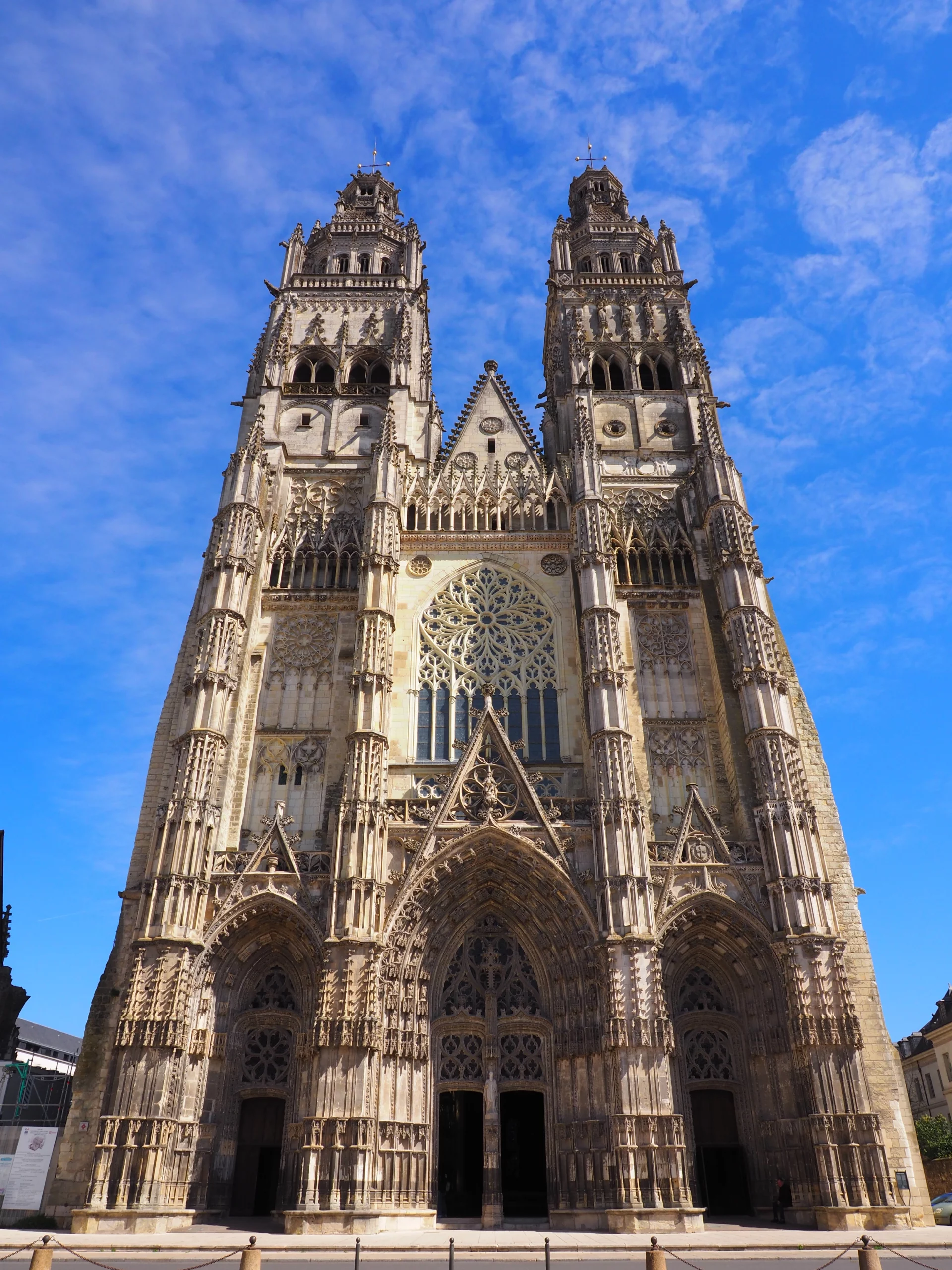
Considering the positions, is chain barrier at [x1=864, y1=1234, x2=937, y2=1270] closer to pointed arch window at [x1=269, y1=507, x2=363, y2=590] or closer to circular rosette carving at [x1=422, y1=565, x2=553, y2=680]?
circular rosette carving at [x1=422, y1=565, x2=553, y2=680]

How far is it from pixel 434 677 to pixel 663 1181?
46.3 ft

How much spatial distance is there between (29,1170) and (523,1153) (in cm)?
1081

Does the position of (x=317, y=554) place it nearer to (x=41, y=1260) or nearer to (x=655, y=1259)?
(x=41, y=1260)

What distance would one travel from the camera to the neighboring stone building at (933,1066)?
46.2 meters

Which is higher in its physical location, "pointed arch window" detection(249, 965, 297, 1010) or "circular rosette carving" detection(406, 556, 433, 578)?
"circular rosette carving" detection(406, 556, 433, 578)

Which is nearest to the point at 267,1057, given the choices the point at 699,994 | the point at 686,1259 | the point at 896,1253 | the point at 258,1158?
the point at 258,1158

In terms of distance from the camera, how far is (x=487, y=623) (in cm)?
2822

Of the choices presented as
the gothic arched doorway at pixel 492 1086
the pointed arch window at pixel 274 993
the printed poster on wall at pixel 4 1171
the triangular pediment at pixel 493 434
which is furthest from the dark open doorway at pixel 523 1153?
the triangular pediment at pixel 493 434

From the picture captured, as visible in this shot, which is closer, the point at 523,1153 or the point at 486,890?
the point at 523,1153

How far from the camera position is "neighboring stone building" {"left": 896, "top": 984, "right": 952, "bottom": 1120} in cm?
4619

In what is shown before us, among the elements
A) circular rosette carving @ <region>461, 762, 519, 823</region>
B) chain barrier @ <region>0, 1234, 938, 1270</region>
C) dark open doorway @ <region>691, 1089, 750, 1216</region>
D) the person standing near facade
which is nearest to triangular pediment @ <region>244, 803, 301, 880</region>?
circular rosette carving @ <region>461, 762, 519, 823</region>

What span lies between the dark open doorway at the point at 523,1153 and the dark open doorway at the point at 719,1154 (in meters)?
3.64

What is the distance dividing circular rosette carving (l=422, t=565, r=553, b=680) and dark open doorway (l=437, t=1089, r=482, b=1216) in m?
11.4

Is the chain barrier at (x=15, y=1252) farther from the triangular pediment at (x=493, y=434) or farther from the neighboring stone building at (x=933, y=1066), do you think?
the neighboring stone building at (x=933, y=1066)
